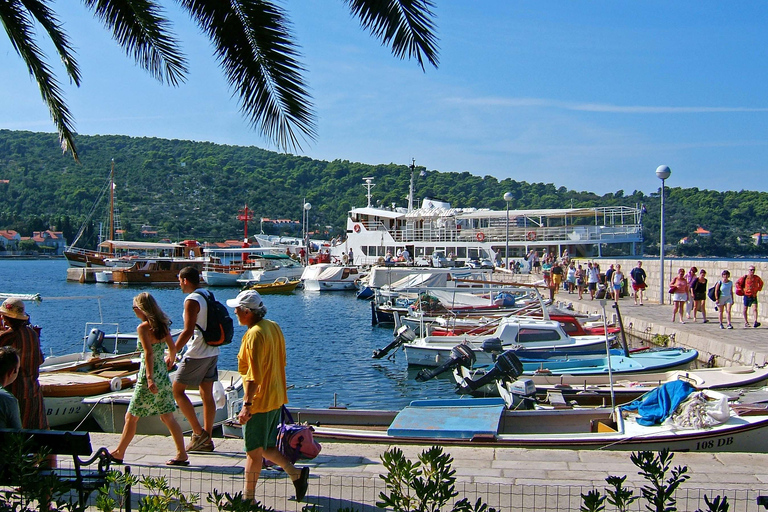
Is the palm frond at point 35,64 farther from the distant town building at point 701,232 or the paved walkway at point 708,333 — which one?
the distant town building at point 701,232

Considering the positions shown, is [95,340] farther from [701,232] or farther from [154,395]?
[701,232]

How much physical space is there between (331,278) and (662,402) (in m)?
40.8

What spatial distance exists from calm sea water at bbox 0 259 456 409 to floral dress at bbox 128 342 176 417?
8434 millimetres

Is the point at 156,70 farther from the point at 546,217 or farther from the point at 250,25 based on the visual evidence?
the point at 546,217

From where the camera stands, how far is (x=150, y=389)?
5.92m

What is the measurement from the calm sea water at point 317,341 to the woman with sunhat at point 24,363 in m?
9.13

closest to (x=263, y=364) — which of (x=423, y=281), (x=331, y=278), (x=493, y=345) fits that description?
(x=493, y=345)

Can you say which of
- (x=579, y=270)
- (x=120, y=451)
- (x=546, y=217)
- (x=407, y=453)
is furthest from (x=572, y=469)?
(x=546, y=217)

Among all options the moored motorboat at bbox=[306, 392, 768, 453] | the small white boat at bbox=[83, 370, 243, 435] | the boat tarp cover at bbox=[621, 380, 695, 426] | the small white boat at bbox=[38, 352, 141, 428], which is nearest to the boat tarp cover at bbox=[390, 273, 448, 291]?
the small white boat at bbox=[38, 352, 141, 428]

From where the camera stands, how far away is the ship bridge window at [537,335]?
1725cm

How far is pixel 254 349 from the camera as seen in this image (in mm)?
5051

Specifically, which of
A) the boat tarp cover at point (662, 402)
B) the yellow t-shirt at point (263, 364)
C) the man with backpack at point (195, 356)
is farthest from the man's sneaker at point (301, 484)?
the boat tarp cover at point (662, 402)

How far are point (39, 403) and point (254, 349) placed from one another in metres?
1.77

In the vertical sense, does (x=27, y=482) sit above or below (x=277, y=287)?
above
